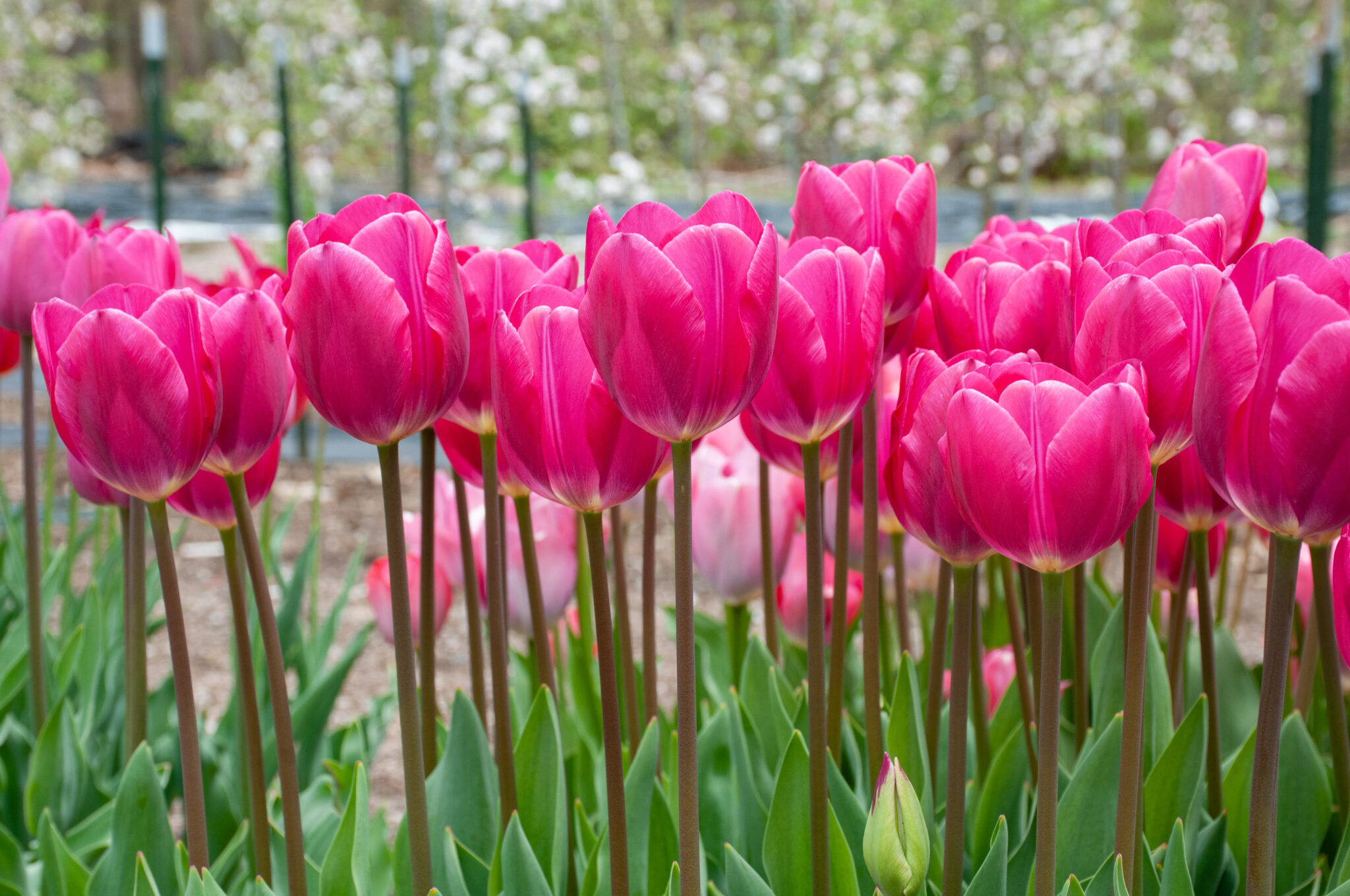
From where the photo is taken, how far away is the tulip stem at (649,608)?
0.86m

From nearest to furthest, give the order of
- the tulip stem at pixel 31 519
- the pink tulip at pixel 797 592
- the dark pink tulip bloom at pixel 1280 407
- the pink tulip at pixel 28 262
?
the dark pink tulip bloom at pixel 1280 407
the pink tulip at pixel 28 262
the tulip stem at pixel 31 519
the pink tulip at pixel 797 592

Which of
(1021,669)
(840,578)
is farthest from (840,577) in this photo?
(1021,669)

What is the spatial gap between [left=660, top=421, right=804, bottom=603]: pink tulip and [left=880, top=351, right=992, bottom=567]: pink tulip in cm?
53

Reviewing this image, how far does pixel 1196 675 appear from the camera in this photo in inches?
46.4

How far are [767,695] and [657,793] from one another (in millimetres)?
238

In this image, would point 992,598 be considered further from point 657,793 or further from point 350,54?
point 350,54

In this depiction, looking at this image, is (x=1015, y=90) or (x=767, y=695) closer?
(x=767, y=695)

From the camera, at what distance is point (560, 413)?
602 millimetres

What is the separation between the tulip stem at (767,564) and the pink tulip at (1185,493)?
26cm

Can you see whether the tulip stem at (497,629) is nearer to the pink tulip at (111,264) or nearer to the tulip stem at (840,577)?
the tulip stem at (840,577)

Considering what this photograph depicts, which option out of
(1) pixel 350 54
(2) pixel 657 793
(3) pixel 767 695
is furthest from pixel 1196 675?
(1) pixel 350 54

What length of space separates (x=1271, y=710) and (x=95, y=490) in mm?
909

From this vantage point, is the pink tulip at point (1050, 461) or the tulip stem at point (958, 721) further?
the tulip stem at point (958, 721)

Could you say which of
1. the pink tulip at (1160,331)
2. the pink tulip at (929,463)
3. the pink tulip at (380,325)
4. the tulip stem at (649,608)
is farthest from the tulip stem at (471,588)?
the pink tulip at (1160,331)
